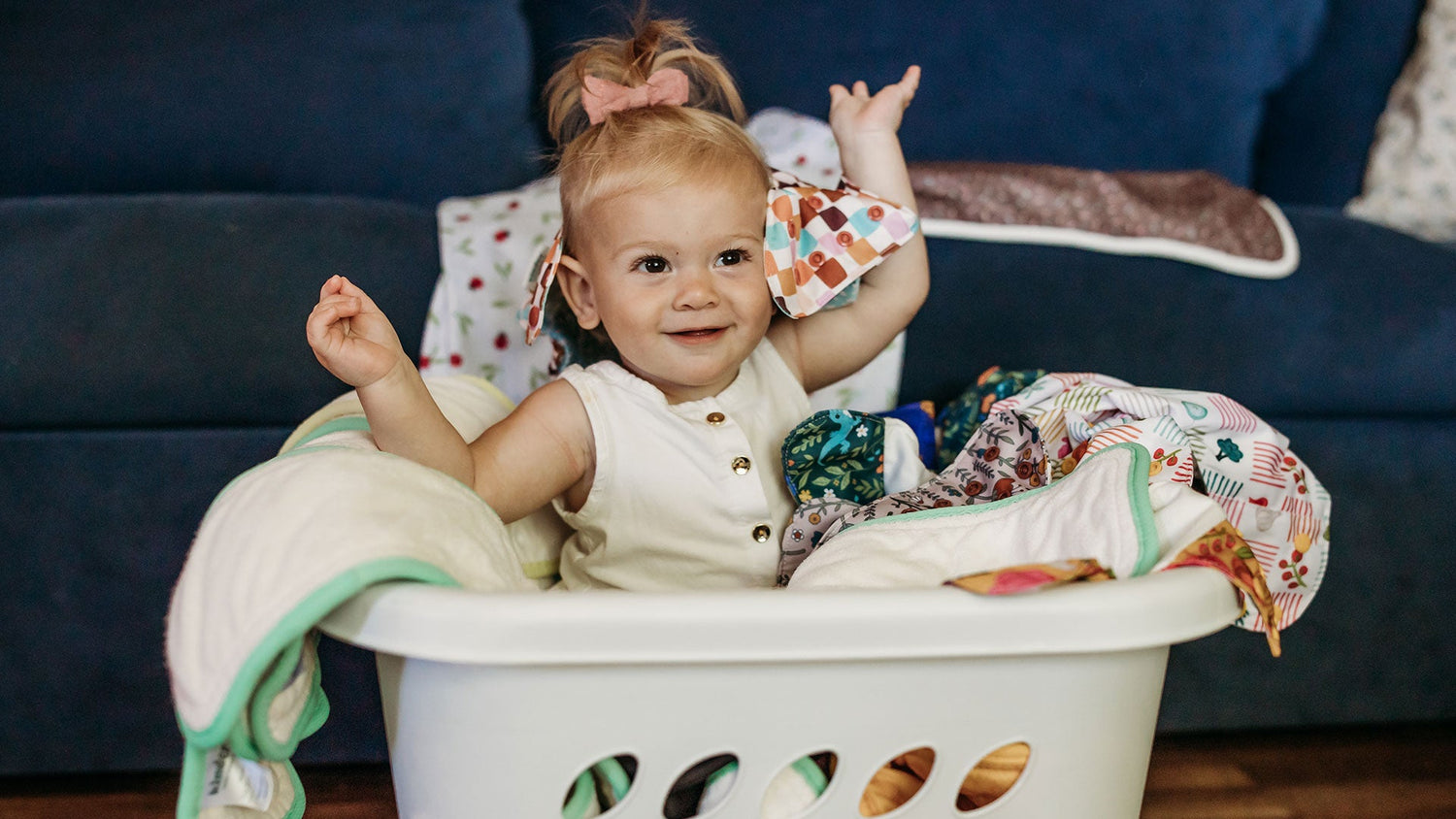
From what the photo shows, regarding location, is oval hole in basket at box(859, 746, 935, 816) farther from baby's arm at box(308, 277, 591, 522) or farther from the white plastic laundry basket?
baby's arm at box(308, 277, 591, 522)

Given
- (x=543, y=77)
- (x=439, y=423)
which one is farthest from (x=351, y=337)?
(x=543, y=77)

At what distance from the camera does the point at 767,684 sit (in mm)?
572

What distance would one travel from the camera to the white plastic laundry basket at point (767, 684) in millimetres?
539

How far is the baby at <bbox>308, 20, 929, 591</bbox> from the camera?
0.87m

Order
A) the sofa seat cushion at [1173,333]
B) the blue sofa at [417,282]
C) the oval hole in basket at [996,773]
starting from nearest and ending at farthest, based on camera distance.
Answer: the oval hole in basket at [996,773]
the blue sofa at [417,282]
the sofa seat cushion at [1173,333]

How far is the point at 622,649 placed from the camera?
0.54m

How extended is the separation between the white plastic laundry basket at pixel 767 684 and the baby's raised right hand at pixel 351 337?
19 cm

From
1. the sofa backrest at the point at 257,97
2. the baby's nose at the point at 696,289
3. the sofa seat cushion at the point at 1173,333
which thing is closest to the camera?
the baby's nose at the point at 696,289

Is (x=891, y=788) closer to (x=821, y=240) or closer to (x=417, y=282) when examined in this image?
(x=821, y=240)

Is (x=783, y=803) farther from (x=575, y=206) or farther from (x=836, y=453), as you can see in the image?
(x=575, y=206)

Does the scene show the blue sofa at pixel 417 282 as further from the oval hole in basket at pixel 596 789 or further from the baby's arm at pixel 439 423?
the oval hole in basket at pixel 596 789

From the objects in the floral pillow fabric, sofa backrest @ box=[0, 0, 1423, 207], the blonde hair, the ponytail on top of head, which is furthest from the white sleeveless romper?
the floral pillow fabric

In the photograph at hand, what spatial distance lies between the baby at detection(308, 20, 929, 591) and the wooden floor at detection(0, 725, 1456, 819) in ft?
1.26

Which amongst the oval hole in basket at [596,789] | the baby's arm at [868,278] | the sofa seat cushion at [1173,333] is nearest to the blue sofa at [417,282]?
the sofa seat cushion at [1173,333]
